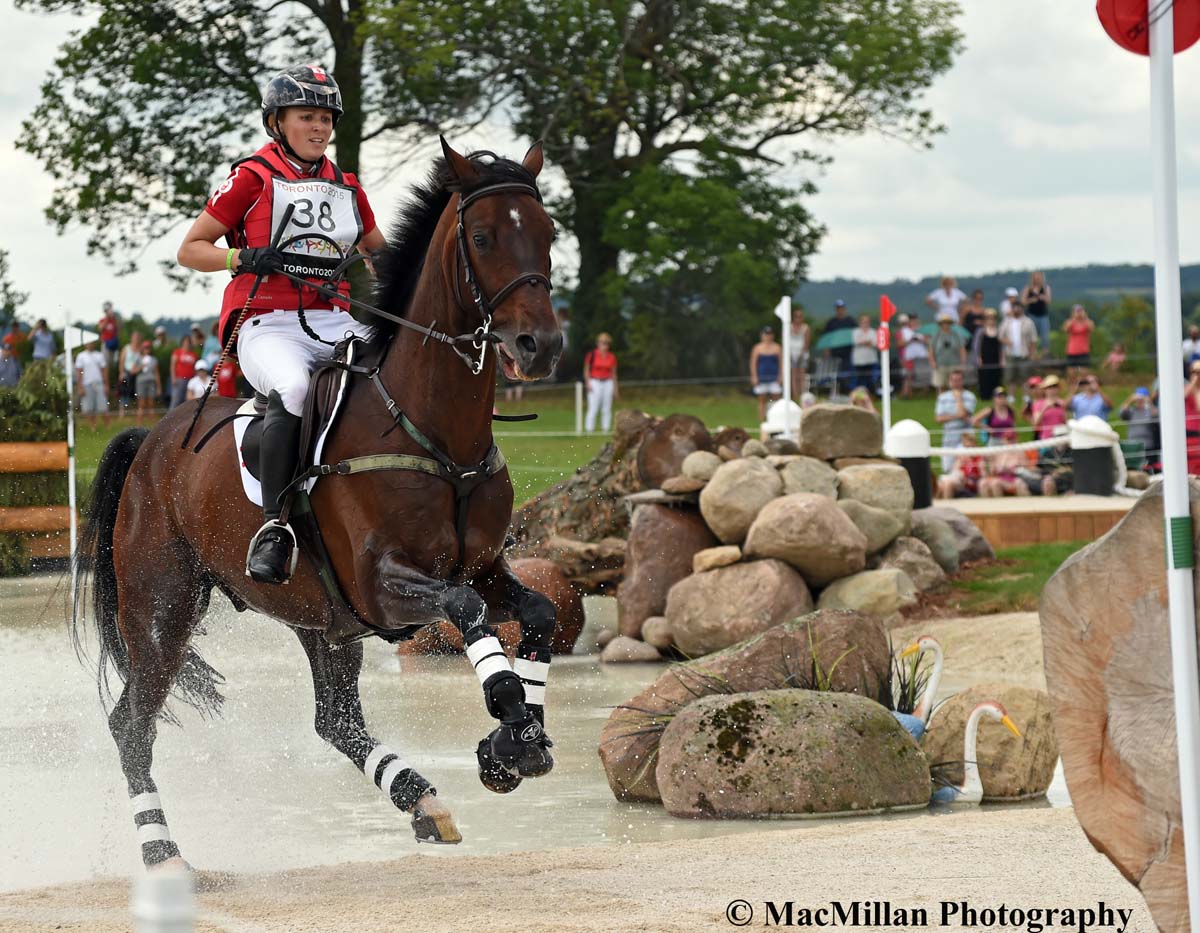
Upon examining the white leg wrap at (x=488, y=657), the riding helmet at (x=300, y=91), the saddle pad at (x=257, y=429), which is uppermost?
the riding helmet at (x=300, y=91)

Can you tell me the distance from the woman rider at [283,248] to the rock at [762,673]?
272 centimetres

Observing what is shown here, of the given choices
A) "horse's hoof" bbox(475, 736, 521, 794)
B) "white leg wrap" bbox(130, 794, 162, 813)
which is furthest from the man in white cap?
"horse's hoof" bbox(475, 736, 521, 794)

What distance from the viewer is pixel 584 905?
548cm

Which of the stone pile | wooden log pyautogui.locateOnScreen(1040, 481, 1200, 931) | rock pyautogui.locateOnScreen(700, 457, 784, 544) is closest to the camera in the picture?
wooden log pyautogui.locateOnScreen(1040, 481, 1200, 931)

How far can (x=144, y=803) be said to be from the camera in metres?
6.60

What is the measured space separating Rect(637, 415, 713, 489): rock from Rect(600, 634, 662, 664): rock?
1865mm

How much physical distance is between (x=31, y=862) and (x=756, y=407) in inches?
707

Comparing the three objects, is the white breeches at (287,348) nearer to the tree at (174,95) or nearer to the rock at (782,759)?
the rock at (782,759)

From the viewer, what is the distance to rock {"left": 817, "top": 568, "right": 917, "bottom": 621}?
12531mm

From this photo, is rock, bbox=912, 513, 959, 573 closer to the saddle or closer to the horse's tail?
the horse's tail

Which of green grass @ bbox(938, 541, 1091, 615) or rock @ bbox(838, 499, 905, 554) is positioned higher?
rock @ bbox(838, 499, 905, 554)

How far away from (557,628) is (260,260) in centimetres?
687

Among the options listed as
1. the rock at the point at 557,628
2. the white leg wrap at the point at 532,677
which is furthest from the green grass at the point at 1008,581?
the white leg wrap at the point at 532,677

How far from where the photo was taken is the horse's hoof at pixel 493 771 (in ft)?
17.7
